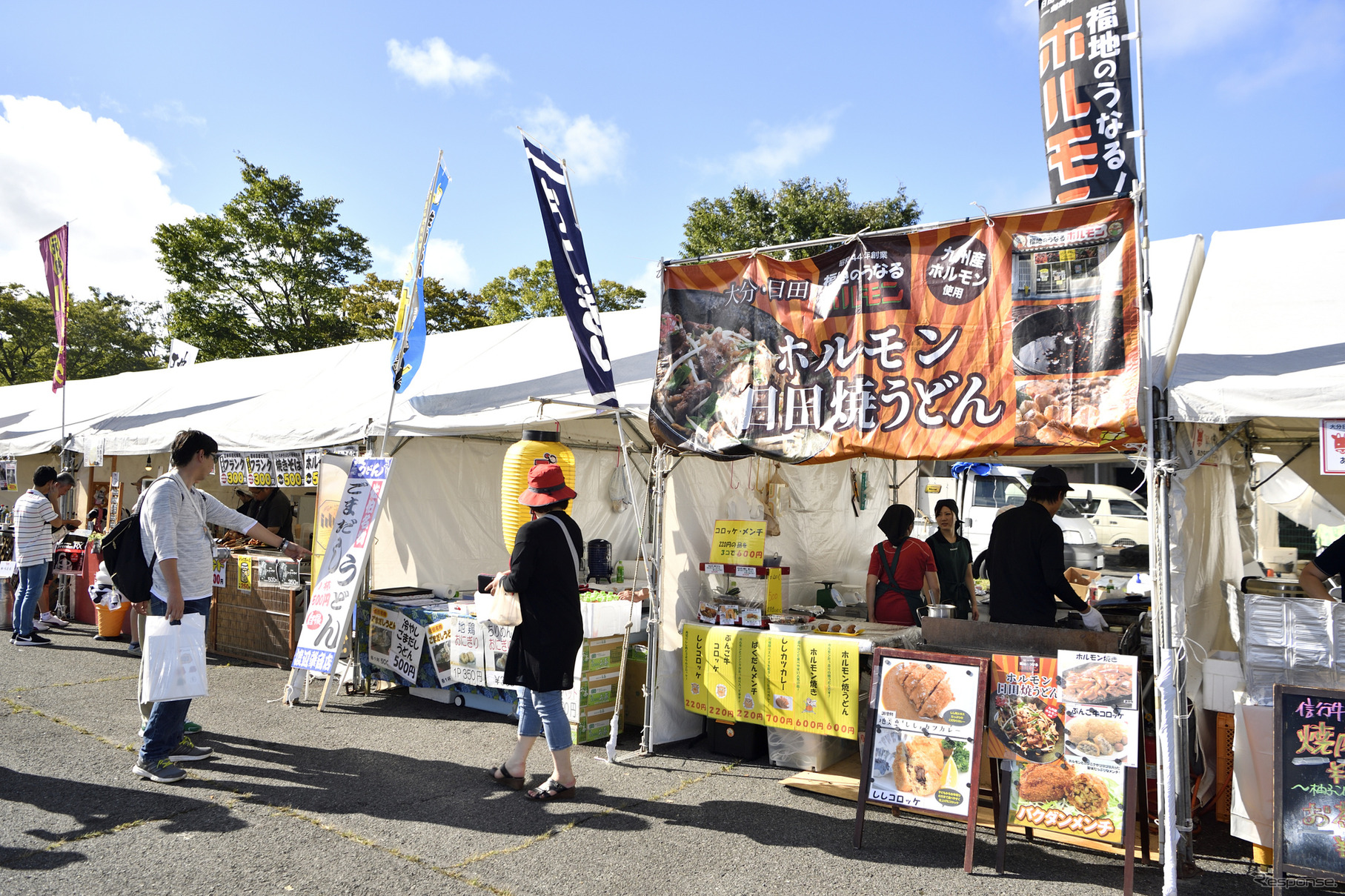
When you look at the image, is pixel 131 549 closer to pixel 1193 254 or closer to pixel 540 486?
pixel 540 486

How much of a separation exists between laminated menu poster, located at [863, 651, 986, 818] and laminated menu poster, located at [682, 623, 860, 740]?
711mm

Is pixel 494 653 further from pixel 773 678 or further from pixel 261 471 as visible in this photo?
pixel 261 471

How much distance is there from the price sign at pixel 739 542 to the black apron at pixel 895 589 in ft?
3.38

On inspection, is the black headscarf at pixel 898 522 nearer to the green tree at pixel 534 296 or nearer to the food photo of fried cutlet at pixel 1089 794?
the food photo of fried cutlet at pixel 1089 794

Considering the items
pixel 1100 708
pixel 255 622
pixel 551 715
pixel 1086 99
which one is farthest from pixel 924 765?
pixel 255 622

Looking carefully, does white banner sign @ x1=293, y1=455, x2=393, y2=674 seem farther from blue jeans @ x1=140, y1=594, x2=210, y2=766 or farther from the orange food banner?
the orange food banner

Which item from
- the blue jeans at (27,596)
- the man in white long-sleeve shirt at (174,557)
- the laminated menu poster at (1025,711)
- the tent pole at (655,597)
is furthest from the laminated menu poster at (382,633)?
the laminated menu poster at (1025,711)

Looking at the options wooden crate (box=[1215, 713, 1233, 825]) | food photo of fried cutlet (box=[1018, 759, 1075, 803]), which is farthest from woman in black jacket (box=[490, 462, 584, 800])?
wooden crate (box=[1215, 713, 1233, 825])

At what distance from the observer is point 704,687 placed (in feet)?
17.8

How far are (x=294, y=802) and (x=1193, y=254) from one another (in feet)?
20.8

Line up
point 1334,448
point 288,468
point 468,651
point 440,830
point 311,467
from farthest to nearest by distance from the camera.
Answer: point 288,468
point 311,467
point 468,651
point 440,830
point 1334,448

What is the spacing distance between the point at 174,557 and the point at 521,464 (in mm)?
2254

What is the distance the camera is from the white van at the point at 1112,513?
14.9m

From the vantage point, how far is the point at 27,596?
8.77 meters
